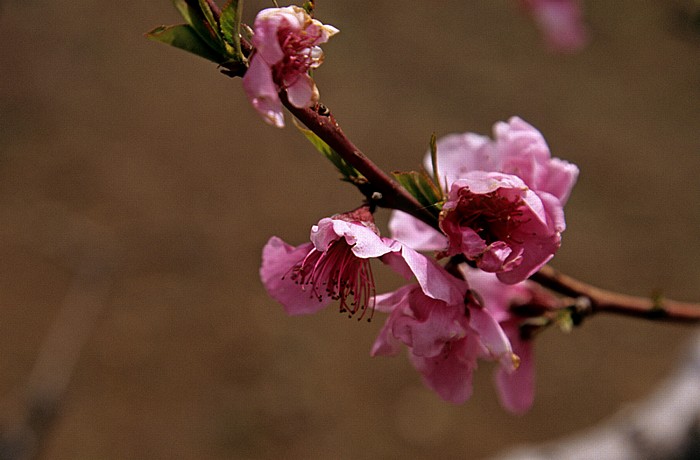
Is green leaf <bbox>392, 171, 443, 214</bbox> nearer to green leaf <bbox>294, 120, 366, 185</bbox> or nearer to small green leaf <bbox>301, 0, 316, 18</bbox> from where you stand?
green leaf <bbox>294, 120, 366, 185</bbox>

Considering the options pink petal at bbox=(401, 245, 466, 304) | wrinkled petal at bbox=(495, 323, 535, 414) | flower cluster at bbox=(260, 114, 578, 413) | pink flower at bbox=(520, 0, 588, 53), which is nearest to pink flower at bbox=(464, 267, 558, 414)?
wrinkled petal at bbox=(495, 323, 535, 414)

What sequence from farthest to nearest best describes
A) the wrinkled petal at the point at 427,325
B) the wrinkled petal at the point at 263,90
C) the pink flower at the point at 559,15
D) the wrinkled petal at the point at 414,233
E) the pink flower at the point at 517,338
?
1. the pink flower at the point at 559,15
2. the pink flower at the point at 517,338
3. the wrinkled petal at the point at 414,233
4. the wrinkled petal at the point at 427,325
5. the wrinkled petal at the point at 263,90

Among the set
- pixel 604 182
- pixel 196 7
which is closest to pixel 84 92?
pixel 604 182

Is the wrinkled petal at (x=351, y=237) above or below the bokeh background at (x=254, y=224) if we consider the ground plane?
above

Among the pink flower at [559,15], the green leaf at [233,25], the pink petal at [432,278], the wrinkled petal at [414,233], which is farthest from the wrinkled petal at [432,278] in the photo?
the pink flower at [559,15]

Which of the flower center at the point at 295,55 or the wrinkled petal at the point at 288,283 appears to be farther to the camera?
the wrinkled petal at the point at 288,283

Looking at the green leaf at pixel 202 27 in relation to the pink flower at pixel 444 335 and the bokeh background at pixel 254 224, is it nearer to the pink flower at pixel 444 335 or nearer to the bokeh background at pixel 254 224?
the pink flower at pixel 444 335

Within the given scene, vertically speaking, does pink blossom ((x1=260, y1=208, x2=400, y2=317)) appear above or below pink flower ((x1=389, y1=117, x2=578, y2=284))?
below
